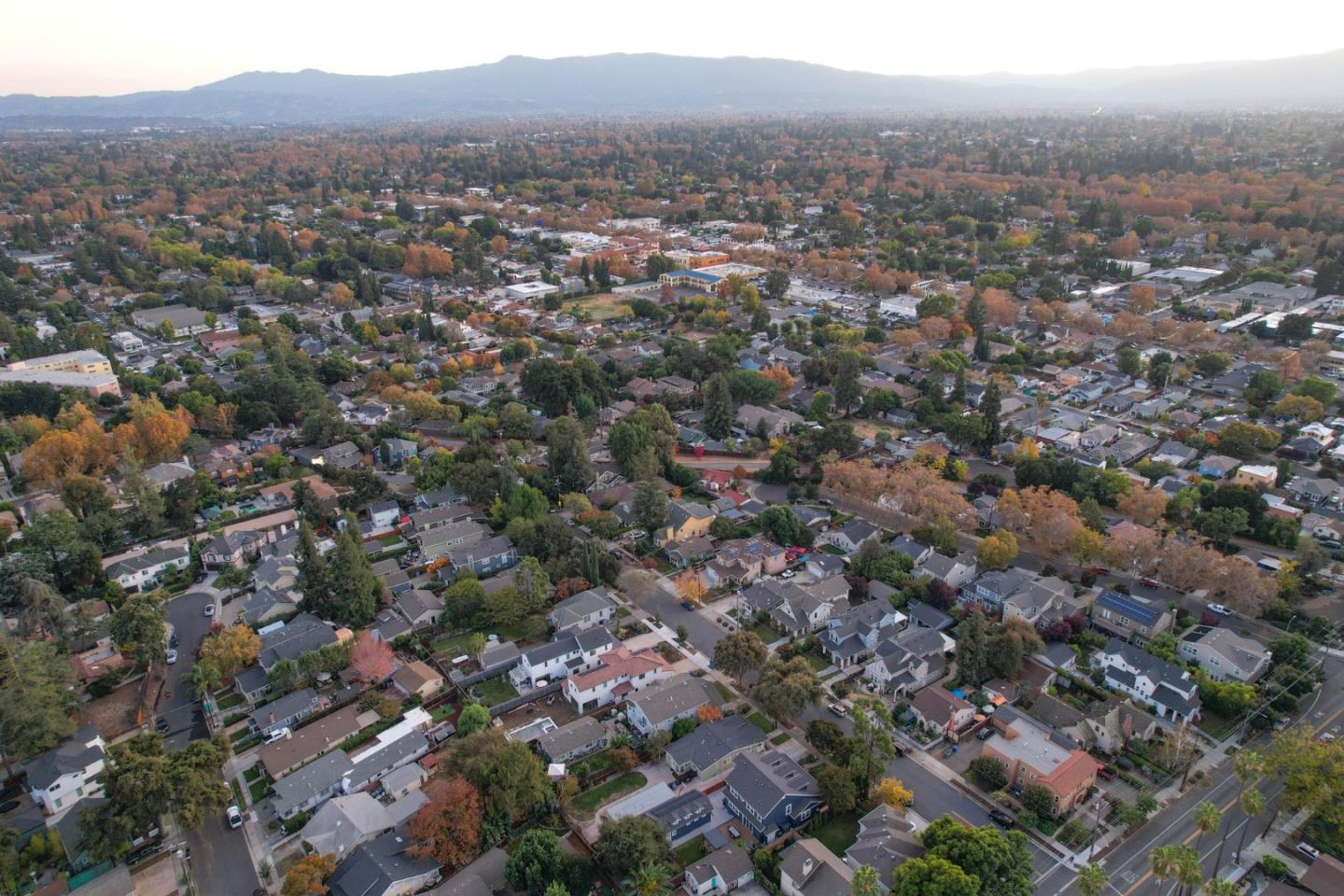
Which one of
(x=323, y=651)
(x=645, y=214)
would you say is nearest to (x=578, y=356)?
(x=323, y=651)

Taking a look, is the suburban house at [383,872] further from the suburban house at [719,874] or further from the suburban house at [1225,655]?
the suburban house at [1225,655]

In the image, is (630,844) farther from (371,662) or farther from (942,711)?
(371,662)

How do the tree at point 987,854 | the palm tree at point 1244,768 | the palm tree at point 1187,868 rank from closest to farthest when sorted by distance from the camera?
the palm tree at point 1187,868 → the tree at point 987,854 → the palm tree at point 1244,768

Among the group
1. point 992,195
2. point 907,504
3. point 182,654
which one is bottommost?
point 182,654

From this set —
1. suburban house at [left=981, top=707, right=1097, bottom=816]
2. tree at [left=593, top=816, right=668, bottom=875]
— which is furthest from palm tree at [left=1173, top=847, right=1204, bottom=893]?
tree at [left=593, top=816, right=668, bottom=875]

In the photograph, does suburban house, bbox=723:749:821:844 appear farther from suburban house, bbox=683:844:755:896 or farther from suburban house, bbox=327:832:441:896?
suburban house, bbox=327:832:441:896

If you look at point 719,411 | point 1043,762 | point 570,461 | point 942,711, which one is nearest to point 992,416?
point 719,411

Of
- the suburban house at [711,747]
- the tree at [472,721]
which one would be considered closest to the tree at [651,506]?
the suburban house at [711,747]

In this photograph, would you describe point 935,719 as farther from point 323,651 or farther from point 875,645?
point 323,651
